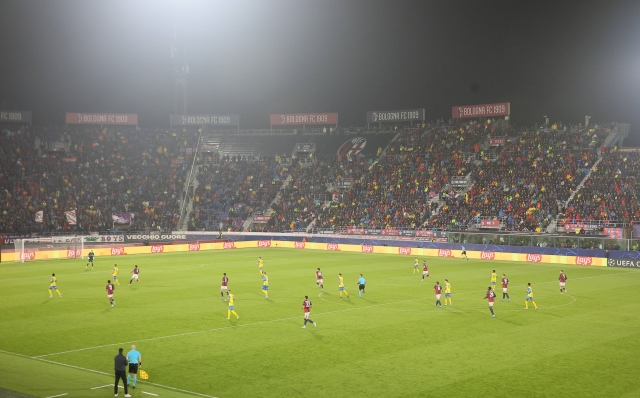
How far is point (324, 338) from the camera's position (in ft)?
89.0

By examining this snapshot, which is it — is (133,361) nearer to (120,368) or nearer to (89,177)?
(120,368)

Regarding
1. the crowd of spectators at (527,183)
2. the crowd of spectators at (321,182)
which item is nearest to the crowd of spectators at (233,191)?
the crowd of spectators at (321,182)

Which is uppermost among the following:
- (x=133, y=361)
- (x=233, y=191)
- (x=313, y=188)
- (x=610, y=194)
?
(x=313, y=188)

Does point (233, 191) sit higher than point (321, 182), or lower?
lower

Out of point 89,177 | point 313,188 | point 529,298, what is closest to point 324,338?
point 529,298

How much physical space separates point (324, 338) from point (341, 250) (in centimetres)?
4491

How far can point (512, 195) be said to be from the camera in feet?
222

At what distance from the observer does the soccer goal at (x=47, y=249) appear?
5875 cm

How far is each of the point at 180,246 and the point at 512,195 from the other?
117 feet

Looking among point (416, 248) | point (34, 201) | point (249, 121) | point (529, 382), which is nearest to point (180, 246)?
point (34, 201)

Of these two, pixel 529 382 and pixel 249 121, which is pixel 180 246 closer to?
pixel 249 121

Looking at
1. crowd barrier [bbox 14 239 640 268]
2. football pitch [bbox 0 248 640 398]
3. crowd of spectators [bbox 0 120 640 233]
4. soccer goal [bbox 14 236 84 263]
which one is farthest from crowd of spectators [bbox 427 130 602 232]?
soccer goal [bbox 14 236 84 263]

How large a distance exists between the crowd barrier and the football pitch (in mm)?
8686

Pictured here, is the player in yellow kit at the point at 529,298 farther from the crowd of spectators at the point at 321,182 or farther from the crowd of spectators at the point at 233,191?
the crowd of spectators at the point at 233,191
